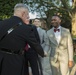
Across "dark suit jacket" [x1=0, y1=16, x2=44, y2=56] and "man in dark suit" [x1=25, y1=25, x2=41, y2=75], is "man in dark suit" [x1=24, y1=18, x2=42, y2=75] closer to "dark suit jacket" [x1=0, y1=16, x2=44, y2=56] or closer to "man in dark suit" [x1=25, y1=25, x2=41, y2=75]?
"man in dark suit" [x1=25, y1=25, x2=41, y2=75]

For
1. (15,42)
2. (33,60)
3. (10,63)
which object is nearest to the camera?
(15,42)

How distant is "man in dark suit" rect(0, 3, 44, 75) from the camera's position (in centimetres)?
550

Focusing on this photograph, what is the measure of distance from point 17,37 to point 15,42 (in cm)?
8

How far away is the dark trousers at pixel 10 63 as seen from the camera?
558cm

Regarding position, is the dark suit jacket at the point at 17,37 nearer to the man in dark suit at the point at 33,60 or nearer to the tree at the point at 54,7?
the man in dark suit at the point at 33,60

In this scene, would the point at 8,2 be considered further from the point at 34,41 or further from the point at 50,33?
the point at 34,41

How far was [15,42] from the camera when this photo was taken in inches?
216

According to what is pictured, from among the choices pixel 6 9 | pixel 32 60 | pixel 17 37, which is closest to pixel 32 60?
pixel 32 60

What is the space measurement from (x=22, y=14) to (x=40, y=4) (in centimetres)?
2521

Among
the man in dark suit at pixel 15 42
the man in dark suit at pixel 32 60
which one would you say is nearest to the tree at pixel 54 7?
the man in dark suit at pixel 32 60

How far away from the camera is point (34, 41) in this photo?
561 cm

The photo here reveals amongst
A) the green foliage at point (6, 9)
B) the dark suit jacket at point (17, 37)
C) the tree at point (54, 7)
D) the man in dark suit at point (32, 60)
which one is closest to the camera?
the dark suit jacket at point (17, 37)

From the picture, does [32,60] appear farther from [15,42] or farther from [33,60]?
[15,42]

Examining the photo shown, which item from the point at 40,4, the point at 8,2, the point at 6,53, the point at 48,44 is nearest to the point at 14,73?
the point at 6,53
